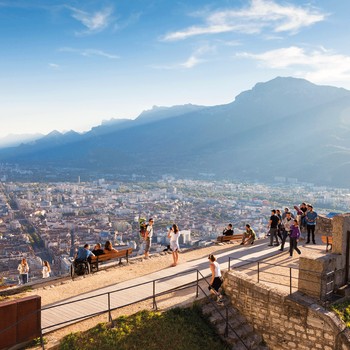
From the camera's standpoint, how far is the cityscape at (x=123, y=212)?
44531 mm

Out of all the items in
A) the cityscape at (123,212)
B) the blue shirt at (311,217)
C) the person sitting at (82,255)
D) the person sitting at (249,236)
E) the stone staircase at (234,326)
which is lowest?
the cityscape at (123,212)

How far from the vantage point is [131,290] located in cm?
1209

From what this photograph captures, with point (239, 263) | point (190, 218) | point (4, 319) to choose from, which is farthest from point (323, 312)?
point (190, 218)

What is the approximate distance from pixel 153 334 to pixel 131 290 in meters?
2.59

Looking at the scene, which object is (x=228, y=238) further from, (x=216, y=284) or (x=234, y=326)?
(x=234, y=326)

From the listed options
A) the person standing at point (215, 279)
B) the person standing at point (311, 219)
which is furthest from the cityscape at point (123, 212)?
the person standing at point (215, 279)

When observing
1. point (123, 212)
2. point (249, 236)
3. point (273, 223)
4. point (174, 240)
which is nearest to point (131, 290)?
point (174, 240)

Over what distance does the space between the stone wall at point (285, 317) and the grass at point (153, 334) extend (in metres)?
1.24

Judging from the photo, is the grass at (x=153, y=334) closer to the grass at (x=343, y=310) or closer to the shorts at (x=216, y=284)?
the shorts at (x=216, y=284)

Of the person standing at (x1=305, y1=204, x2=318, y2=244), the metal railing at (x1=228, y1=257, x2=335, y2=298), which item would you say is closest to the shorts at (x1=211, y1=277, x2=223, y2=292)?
the metal railing at (x1=228, y1=257, x2=335, y2=298)

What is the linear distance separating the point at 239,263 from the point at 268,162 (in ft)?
469

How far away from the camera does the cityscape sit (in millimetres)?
44531

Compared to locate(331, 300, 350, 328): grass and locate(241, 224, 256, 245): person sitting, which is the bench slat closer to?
locate(241, 224, 256, 245): person sitting

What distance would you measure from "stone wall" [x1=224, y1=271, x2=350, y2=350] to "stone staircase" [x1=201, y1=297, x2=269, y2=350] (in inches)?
6.7
